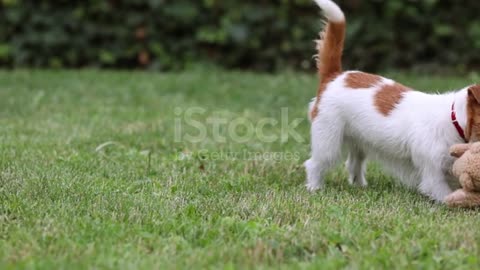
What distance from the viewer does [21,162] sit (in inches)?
183

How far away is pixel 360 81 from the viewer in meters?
4.32

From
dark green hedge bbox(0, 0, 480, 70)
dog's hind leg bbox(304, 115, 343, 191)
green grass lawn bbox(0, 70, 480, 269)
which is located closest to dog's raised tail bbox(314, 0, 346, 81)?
dog's hind leg bbox(304, 115, 343, 191)

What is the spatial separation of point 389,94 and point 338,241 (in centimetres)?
133

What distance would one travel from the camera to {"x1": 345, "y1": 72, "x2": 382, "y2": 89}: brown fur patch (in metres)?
4.29

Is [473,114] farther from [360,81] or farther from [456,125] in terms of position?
[360,81]

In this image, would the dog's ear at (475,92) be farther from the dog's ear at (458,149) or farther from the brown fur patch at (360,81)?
the brown fur patch at (360,81)

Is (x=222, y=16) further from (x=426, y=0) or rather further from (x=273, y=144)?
(x=273, y=144)

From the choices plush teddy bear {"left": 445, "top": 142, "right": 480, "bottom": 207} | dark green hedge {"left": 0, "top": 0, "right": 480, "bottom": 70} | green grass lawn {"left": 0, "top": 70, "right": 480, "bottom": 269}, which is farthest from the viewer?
dark green hedge {"left": 0, "top": 0, "right": 480, "bottom": 70}

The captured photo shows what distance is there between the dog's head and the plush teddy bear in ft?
0.27

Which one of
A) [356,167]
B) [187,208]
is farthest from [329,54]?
[187,208]

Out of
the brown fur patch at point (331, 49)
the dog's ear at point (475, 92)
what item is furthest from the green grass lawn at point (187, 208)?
the brown fur patch at point (331, 49)

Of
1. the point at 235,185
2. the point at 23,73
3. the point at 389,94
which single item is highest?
the point at 389,94

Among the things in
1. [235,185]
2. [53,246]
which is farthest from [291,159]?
[53,246]

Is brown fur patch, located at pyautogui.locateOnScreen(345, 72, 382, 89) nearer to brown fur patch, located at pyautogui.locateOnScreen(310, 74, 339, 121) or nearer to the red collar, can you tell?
brown fur patch, located at pyautogui.locateOnScreen(310, 74, 339, 121)
